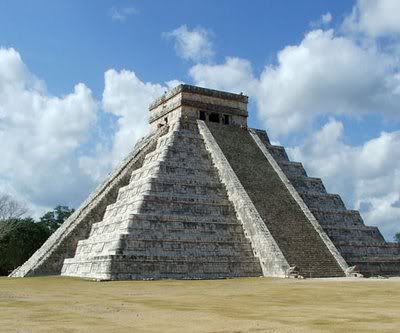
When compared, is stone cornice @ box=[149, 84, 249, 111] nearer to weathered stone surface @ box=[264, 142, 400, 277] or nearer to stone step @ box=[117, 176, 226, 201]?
weathered stone surface @ box=[264, 142, 400, 277]

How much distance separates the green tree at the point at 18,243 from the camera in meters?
41.3

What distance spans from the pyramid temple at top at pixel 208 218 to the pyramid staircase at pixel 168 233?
52mm

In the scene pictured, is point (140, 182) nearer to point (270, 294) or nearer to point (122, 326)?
point (270, 294)

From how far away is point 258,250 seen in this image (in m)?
25.1

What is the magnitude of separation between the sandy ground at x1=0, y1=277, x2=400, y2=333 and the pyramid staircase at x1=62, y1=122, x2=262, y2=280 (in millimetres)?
6146

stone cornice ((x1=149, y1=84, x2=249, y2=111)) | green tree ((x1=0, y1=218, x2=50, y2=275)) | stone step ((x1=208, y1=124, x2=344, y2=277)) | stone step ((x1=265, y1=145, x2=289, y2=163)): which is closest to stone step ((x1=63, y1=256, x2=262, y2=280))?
stone step ((x1=208, y1=124, x2=344, y2=277))

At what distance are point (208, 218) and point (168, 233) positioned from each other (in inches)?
98.9

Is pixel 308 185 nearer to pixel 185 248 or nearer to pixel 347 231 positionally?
pixel 347 231

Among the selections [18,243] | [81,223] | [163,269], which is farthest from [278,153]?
[18,243]

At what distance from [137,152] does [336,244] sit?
13904 millimetres

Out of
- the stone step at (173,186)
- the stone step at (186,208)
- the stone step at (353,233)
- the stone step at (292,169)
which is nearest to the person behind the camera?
the stone step at (186,208)

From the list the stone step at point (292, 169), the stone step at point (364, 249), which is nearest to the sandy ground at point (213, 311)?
the stone step at point (364, 249)

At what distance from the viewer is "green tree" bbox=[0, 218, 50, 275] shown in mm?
41344

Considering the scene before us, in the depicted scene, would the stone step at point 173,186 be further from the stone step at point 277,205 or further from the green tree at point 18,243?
the green tree at point 18,243
